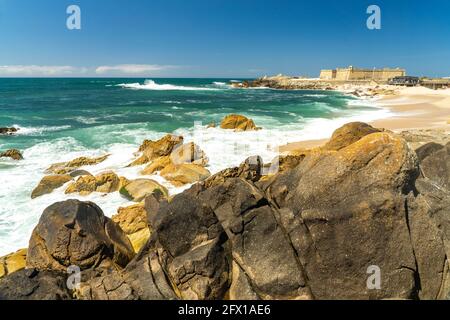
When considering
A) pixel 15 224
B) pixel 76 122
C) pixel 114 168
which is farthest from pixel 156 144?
pixel 76 122

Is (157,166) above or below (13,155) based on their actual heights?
above

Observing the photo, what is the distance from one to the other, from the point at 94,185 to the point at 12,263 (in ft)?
19.9

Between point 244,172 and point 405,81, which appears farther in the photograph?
point 405,81

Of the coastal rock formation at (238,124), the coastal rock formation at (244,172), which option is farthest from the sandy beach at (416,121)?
the coastal rock formation at (244,172)

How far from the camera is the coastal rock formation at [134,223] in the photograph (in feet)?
30.7

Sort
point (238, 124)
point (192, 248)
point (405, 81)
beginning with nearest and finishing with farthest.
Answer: point (192, 248), point (238, 124), point (405, 81)

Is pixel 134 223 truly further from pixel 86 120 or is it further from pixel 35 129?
pixel 86 120

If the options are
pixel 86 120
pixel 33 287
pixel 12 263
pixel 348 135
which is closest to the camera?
pixel 33 287

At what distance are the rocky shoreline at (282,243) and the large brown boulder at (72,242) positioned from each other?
24 millimetres

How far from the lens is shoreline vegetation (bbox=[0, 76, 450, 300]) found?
20.2 ft

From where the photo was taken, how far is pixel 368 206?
620cm

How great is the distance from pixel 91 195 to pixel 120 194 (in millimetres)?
1176

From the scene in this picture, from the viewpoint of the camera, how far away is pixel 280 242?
6.61 metres

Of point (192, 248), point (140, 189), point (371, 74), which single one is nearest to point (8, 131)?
point (140, 189)
